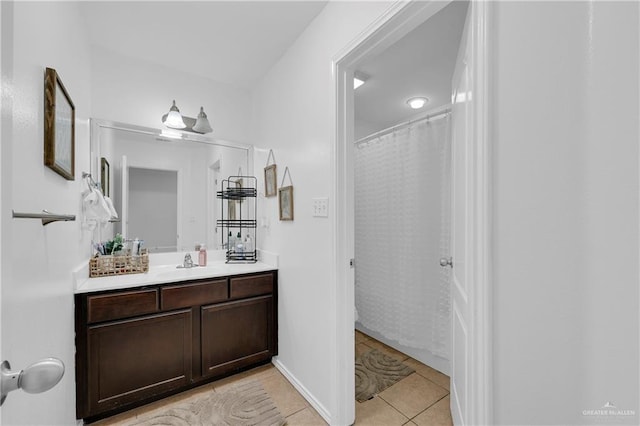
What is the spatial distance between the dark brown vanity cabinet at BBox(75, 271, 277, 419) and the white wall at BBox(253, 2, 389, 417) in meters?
0.24

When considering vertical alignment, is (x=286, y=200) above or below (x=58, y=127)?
below

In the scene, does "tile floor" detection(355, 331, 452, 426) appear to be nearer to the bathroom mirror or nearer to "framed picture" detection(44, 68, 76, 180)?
the bathroom mirror

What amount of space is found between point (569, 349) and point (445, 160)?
1657 millimetres

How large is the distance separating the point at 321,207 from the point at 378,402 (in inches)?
52.5

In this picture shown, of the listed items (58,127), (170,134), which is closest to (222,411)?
(58,127)

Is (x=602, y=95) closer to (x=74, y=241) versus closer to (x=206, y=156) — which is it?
(x=74, y=241)

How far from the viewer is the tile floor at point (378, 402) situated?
1.64 meters

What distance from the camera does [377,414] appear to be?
168 cm

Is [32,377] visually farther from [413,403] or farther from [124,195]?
[124,195]

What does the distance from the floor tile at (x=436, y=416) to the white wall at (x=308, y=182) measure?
556mm

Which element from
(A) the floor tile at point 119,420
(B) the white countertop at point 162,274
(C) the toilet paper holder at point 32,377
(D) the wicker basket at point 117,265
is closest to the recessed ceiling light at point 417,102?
(B) the white countertop at point 162,274

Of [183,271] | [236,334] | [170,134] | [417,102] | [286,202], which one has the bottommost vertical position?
[236,334]

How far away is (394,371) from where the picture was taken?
2156 mm

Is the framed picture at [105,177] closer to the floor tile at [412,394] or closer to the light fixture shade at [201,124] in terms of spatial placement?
the light fixture shade at [201,124]
